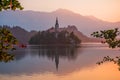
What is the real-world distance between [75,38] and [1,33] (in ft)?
115

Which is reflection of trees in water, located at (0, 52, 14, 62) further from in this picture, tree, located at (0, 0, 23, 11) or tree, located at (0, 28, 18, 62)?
tree, located at (0, 0, 23, 11)

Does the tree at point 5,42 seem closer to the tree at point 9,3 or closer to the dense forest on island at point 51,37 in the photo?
the tree at point 9,3

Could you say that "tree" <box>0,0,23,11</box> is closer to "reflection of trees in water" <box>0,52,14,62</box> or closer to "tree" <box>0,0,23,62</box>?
"tree" <box>0,0,23,62</box>

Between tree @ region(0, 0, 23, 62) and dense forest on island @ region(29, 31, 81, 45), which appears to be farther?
dense forest on island @ region(29, 31, 81, 45)

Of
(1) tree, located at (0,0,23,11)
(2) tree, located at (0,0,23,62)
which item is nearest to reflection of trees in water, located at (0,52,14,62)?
(2) tree, located at (0,0,23,62)

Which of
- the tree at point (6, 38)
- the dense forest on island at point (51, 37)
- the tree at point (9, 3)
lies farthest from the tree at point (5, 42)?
the dense forest on island at point (51, 37)

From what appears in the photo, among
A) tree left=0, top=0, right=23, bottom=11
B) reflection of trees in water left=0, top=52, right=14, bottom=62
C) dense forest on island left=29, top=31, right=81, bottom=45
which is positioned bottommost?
dense forest on island left=29, top=31, right=81, bottom=45

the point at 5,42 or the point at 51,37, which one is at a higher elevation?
the point at 5,42

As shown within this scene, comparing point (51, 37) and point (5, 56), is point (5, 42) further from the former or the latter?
point (51, 37)

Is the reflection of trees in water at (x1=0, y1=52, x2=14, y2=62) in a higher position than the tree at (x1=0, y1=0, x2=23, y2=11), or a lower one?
lower

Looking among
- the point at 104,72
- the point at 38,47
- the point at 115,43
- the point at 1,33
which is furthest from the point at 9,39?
the point at 38,47

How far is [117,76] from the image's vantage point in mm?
18375

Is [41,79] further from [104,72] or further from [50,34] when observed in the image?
[50,34]

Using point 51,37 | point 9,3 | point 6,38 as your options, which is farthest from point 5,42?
point 51,37
